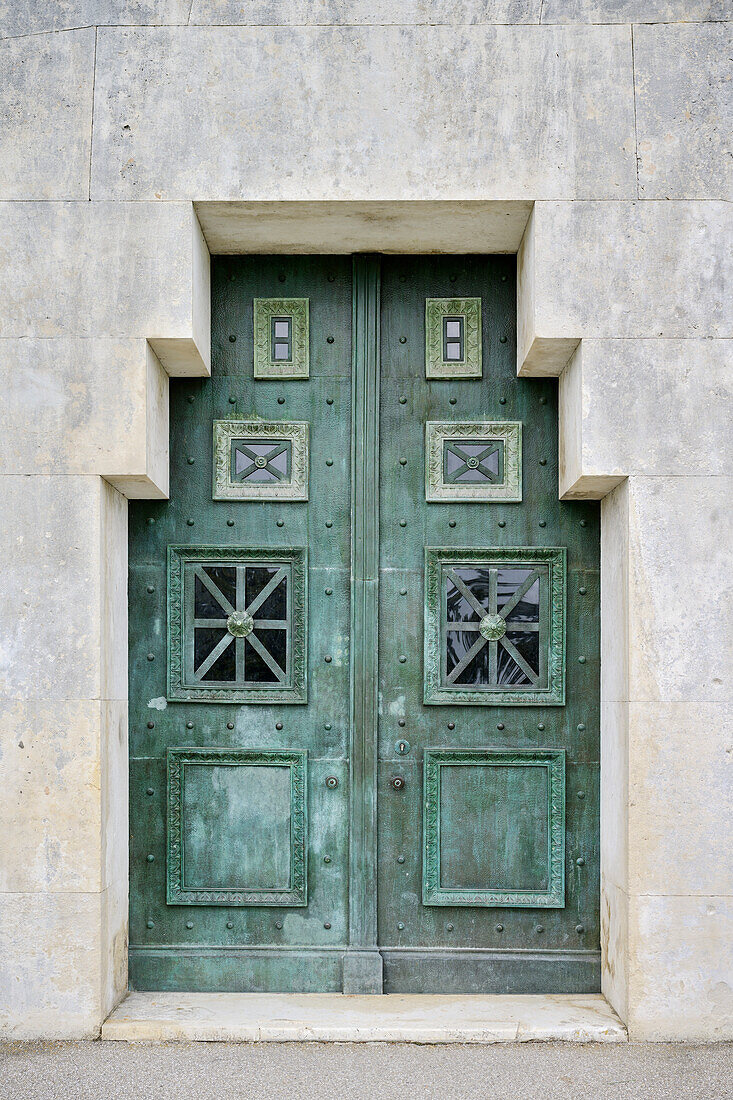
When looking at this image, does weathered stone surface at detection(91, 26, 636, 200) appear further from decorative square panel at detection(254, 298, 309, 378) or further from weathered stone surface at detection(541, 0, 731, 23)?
decorative square panel at detection(254, 298, 309, 378)

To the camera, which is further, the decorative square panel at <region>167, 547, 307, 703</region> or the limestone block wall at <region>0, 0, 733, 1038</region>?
the decorative square panel at <region>167, 547, 307, 703</region>

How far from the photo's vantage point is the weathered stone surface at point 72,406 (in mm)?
4621

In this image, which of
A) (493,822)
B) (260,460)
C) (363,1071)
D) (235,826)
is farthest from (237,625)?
(363,1071)

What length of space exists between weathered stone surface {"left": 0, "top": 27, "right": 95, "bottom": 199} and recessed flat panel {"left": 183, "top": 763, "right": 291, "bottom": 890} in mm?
2932

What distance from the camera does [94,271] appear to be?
464cm

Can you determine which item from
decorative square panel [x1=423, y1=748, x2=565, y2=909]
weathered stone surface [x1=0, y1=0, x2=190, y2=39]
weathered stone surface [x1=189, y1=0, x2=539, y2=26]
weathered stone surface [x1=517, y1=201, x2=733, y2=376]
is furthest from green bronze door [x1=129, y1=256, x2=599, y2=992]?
weathered stone surface [x1=0, y1=0, x2=190, y2=39]

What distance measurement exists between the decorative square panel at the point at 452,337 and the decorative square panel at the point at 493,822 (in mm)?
1958

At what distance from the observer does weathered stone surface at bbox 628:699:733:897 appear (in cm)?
452

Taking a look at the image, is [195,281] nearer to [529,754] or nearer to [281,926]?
[529,754]

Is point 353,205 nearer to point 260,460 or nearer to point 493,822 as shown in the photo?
point 260,460

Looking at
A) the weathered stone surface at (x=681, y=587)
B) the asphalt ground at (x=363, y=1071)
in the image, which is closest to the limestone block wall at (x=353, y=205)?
the weathered stone surface at (x=681, y=587)

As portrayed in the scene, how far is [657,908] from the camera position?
450 cm

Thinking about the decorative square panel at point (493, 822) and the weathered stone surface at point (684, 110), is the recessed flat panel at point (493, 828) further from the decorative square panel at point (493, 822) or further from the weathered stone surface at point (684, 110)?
the weathered stone surface at point (684, 110)

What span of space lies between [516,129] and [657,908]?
367 centimetres
